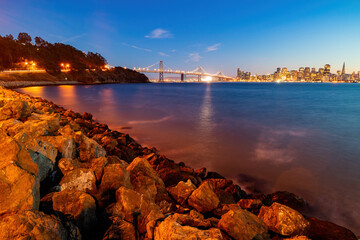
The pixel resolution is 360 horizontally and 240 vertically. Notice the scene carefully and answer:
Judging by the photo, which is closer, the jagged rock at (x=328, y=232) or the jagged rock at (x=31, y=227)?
the jagged rock at (x=31, y=227)

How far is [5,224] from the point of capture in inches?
58.6

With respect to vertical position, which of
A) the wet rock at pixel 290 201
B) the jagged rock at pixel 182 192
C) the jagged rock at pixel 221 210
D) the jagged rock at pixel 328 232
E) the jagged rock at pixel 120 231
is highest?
the jagged rock at pixel 120 231

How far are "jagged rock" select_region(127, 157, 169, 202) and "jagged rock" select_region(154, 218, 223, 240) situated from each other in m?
0.96

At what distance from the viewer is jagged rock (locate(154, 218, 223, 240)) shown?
1.91 metres

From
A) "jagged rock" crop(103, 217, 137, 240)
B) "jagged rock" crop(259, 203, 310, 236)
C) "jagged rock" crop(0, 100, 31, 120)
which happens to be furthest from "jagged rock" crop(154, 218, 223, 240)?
"jagged rock" crop(0, 100, 31, 120)

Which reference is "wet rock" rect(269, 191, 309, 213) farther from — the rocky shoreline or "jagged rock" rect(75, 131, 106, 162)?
"jagged rock" rect(75, 131, 106, 162)

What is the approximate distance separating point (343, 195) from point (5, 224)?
23.0 feet

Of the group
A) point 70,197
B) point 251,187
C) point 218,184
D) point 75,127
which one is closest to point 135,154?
point 75,127

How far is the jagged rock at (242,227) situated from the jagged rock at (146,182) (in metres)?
1.18

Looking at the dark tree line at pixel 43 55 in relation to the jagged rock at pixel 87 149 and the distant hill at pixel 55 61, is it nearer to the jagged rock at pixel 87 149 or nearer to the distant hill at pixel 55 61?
the distant hill at pixel 55 61

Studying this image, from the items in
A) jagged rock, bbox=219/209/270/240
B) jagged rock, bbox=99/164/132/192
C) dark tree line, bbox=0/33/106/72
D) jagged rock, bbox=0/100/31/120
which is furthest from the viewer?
dark tree line, bbox=0/33/106/72

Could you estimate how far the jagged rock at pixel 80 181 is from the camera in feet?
8.80

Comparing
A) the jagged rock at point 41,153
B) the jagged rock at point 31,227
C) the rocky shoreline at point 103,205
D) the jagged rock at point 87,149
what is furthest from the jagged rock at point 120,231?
the jagged rock at point 87,149

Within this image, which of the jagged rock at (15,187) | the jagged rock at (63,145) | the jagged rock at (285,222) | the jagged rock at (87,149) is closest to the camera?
the jagged rock at (15,187)
